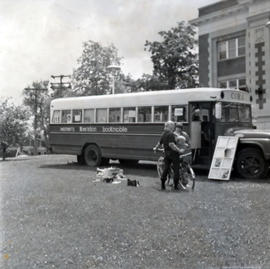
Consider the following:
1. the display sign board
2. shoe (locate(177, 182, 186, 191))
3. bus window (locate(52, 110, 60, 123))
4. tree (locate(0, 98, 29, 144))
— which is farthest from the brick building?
tree (locate(0, 98, 29, 144))

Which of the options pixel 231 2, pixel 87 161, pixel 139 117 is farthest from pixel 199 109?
pixel 231 2

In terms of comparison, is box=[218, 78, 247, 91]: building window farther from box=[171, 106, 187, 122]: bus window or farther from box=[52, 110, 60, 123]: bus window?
box=[52, 110, 60, 123]: bus window

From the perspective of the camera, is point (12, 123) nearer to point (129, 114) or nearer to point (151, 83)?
point (151, 83)

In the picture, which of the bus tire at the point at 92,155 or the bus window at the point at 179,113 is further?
the bus tire at the point at 92,155

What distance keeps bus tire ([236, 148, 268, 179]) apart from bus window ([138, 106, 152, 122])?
12.1 ft

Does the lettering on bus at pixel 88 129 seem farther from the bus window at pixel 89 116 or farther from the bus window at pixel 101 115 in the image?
the bus window at pixel 101 115

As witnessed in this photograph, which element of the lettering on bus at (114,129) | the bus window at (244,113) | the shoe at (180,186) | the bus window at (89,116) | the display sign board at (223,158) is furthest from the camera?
the bus window at (89,116)

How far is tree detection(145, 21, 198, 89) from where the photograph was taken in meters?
39.5

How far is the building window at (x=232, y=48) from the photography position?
2520cm

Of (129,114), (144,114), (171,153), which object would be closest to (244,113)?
(144,114)

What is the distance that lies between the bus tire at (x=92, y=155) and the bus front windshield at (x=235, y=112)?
5.60 meters

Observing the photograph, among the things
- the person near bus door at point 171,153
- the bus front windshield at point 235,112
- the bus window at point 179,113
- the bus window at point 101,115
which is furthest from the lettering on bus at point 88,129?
→ the person near bus door at point 171,153

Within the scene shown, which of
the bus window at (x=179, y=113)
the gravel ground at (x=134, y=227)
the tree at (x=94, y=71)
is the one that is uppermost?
the tree at (x=94, y=71)

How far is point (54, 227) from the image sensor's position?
6426 mm
